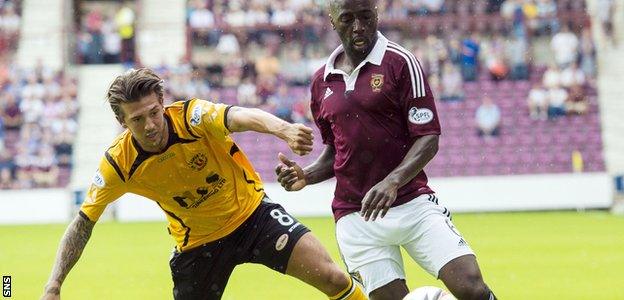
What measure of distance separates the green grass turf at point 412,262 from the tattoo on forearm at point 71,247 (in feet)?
15.1

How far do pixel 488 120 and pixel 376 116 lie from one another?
1848 cm

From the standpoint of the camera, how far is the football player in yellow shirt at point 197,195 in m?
6.59

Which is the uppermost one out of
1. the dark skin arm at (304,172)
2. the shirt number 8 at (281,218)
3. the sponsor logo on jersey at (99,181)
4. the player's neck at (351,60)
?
the player's neck at (351,60)

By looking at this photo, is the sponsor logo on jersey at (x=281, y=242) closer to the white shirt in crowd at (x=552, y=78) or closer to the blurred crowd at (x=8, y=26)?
the white shirt in crowd at (x=552, y=78)

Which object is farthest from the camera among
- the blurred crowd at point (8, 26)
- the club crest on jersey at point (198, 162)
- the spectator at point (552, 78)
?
the blurred crowd at point (8, 26)

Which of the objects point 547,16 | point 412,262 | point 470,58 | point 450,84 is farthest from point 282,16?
point 412,262

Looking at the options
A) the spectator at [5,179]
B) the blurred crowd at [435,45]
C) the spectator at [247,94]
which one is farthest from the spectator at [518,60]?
the spectator at [5,179]

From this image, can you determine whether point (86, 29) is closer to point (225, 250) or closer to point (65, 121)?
point (65, 121)

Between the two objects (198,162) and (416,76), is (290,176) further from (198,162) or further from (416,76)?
(416,76)

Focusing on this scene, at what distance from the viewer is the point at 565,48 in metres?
25.1

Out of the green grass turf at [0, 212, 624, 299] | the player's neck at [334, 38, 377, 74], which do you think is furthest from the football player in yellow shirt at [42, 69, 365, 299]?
the green grass turf at [0, 212, 624, 299]

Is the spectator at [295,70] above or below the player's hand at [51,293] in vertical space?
below

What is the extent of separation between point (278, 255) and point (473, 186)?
619 inches

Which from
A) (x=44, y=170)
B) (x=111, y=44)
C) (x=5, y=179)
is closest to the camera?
(x=5, y=179)
